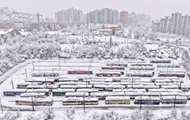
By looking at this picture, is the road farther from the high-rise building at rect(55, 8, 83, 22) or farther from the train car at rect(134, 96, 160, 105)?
the high-rise building at rect(55, 8, 83, 22)

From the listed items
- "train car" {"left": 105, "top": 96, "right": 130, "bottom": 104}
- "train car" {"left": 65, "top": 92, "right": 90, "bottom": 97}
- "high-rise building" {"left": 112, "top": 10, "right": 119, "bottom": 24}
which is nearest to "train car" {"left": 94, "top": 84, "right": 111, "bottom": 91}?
"train car" {"left": 65, "top": 92, "right": 90, "bottom": 97}

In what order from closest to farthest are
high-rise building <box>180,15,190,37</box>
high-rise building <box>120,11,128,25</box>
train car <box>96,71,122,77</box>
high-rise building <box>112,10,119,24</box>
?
1. train car <box>96,71,122,77</box>
2. high-rise building <box>180,15,190,37</box>
3. high-rise building <box>112,10,119,24</box>
4. high-rise building <box>120,11,128,25</box>

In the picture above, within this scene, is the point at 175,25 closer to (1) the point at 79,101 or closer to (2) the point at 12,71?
(1) the point at 79,101

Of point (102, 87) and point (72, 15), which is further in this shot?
Answer: point (72, 15)

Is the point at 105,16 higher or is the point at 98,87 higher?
the point at 105,16

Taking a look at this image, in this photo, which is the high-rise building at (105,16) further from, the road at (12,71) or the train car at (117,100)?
the train car at (117,100)

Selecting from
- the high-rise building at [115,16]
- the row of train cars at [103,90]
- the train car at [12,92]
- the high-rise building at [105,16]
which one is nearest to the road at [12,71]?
the row of train cars at [103,90]

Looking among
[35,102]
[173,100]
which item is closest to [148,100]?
[173,100]

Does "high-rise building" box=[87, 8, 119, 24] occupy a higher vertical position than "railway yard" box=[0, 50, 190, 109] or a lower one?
higher
